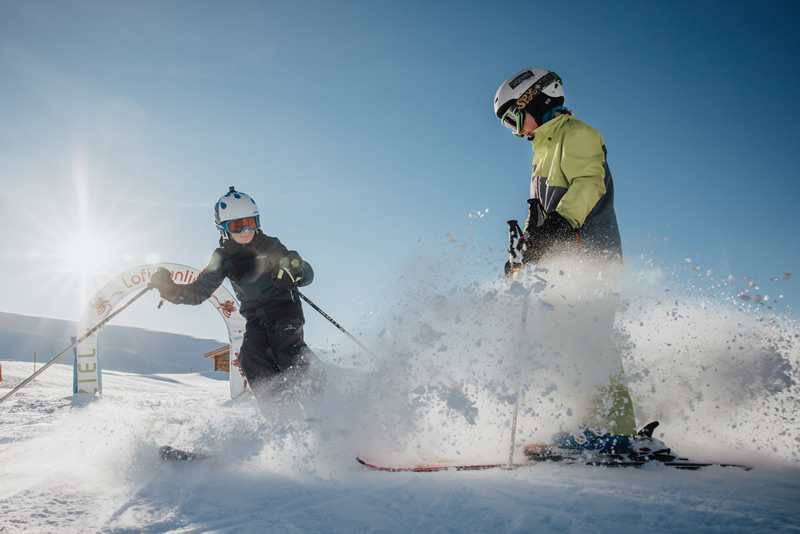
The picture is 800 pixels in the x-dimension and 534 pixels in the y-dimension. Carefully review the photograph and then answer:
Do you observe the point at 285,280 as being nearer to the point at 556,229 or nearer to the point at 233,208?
the point at 233,208

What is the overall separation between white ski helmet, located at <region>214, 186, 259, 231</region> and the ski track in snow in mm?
1961

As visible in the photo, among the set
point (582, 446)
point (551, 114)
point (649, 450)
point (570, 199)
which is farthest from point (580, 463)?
point (551, 114)

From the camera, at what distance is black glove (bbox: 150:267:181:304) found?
13.5 ft

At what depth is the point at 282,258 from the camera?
4.11m

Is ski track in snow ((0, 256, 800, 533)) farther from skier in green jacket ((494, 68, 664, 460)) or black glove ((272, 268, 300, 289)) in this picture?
black glove ((272, 268, 300, 289))

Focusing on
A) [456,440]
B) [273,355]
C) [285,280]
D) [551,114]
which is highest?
[551,114]

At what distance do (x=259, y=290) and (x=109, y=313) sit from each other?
777 centimetres

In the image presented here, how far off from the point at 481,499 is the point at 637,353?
1833 mm

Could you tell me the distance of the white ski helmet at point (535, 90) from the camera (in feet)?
10.4

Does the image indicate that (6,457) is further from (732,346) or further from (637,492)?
(732,346)

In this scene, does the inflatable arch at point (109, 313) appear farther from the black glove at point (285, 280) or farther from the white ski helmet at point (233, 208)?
the black glove at point (285, 280)

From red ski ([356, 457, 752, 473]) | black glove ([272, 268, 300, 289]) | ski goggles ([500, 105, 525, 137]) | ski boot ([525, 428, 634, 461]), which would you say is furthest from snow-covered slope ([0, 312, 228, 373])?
ski boot ([525, 428, 634, 461])

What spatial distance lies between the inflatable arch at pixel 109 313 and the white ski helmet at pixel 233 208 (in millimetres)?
5819

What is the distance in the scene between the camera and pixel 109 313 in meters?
9.80
